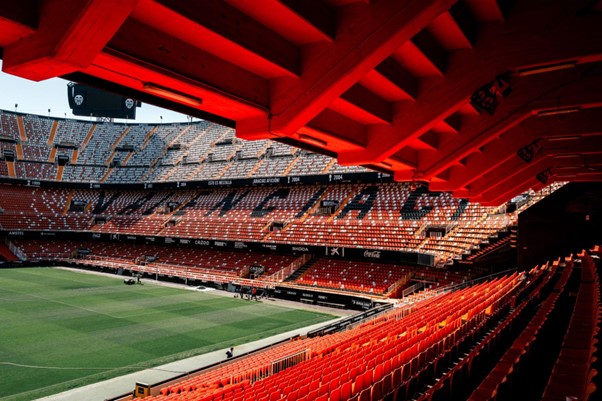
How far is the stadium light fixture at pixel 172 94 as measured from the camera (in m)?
3.68

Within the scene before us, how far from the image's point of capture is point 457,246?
26.8 metres

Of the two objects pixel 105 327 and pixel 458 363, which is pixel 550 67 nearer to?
pixel 458 363

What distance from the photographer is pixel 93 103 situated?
59.8 metres

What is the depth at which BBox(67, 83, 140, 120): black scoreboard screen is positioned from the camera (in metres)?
59.5

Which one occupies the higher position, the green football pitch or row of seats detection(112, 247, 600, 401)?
row of seats detection(112, 247, 600, 401)

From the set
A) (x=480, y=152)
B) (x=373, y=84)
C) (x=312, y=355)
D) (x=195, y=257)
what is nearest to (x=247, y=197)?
(x=195, y=257)

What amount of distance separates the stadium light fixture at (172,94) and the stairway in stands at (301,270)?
30.6 metres

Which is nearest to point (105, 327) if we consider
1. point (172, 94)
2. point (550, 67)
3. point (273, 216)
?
point (273, 216)

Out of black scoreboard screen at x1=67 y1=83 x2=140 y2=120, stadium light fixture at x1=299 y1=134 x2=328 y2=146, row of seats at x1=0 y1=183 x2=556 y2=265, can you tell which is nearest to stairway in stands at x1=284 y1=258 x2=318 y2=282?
row of seats at x1=0 y1=183 x2=556 y2=265

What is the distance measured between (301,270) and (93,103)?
4174 centimetres

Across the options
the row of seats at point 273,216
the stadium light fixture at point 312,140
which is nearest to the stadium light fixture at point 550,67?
the stadium light fixture at point 312,140

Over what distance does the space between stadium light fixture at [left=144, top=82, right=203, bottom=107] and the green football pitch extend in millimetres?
13816

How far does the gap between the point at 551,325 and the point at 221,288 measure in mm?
30105

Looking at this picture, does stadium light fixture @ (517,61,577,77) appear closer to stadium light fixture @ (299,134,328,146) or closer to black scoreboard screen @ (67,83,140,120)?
stadium light fixture @ (299,134,328,146)
